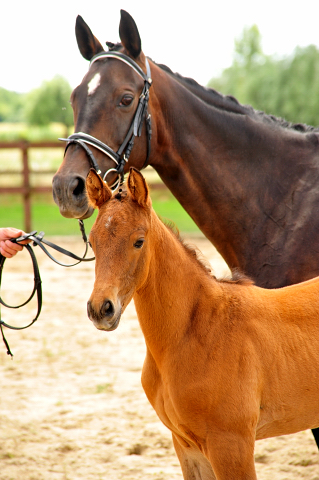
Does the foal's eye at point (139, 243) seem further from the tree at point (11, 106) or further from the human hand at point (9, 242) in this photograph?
the tree at point (11, 106)

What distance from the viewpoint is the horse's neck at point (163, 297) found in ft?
7.17

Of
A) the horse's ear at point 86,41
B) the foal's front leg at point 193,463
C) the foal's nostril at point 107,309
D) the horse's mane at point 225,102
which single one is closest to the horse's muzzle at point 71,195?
the foal's nostril at point 107,309

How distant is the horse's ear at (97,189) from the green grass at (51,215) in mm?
9640

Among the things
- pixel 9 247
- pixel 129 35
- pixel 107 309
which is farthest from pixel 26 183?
pixel 107 309

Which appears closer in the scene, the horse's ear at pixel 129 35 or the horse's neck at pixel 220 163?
the horse's ear at pixel 129 35

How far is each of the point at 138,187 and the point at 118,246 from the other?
27 centimetres

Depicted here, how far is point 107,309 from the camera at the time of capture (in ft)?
6.02

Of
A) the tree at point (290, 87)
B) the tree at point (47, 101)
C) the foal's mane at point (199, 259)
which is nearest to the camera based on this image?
the foal's mane at point (199, 259)

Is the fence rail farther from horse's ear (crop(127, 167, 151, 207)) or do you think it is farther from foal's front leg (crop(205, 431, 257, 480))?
foal's front leg (crop(205, 431, 257, 480))

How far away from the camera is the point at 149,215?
2104 millimetres

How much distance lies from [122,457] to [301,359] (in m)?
1.70

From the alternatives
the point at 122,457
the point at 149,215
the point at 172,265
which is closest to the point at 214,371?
the point at 172,265

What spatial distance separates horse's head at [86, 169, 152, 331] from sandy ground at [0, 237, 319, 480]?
172 centimetres

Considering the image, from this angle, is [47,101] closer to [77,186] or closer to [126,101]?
[126,101]
